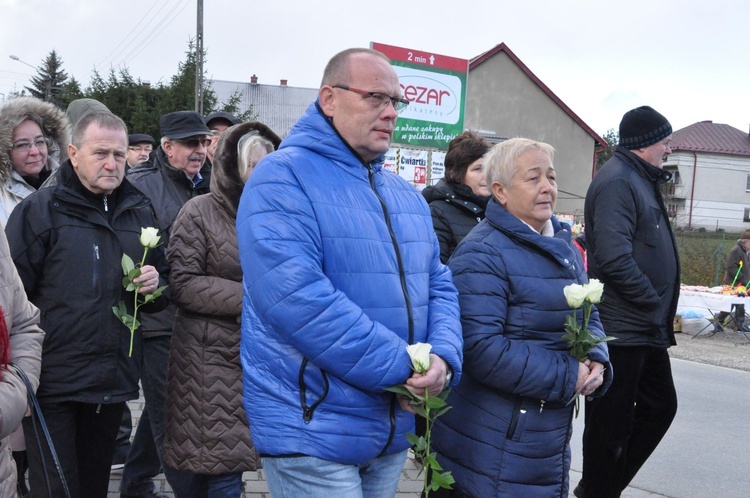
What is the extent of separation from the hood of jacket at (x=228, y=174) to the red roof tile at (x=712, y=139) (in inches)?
2414

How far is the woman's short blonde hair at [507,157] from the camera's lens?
336 cm

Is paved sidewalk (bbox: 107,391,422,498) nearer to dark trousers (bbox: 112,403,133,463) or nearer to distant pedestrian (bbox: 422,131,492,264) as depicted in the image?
dark trousers (bbox: 112,403,133,463)

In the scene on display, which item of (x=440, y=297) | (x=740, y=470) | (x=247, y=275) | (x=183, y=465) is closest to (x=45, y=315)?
(x=183, y=465)

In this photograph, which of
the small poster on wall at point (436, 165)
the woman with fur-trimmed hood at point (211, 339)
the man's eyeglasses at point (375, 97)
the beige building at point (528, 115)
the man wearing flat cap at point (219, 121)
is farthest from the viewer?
the beige building at point (528, 115)

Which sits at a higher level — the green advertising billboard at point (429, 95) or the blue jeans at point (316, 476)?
the green advertising billboard at point (429, 95)

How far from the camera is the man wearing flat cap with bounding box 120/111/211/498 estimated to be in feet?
14.5

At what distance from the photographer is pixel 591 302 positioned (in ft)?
10.3

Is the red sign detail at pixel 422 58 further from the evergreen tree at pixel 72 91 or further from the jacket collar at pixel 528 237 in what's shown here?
the evergreen tree at pixel 72 91

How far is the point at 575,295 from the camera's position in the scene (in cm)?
304

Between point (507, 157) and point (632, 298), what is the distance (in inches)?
61.9

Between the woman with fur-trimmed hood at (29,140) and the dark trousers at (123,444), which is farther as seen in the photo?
the dark trousers at (123,444)

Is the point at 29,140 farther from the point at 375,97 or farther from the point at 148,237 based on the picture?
the point at 375,97

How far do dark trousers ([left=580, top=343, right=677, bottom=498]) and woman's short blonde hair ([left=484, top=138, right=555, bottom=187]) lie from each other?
1643 millimetres

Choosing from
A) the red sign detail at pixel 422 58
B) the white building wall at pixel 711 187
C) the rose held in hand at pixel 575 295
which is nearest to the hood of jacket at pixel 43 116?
the rose held in hand at pixel 575 295
